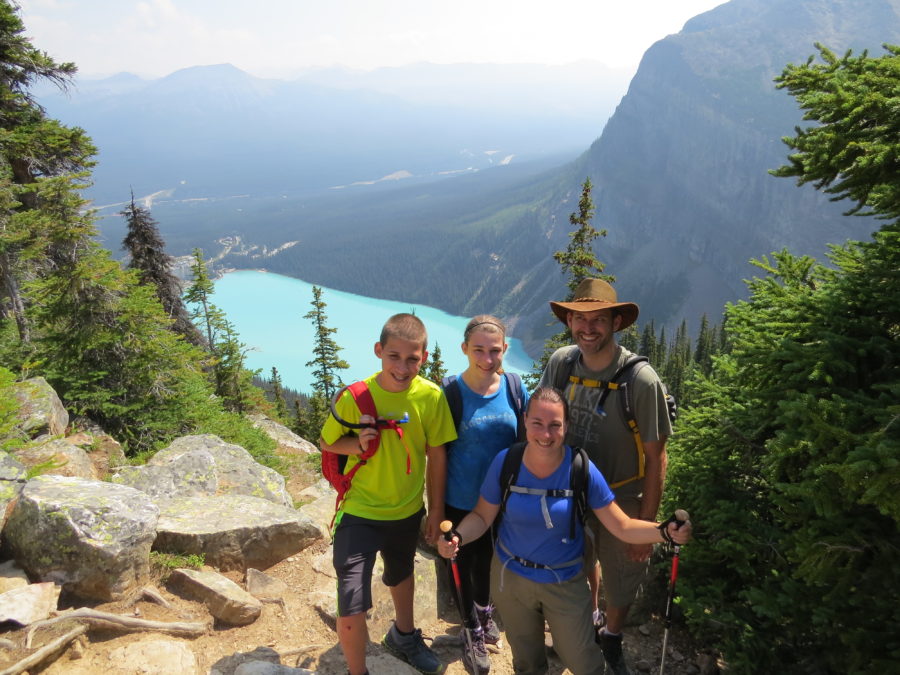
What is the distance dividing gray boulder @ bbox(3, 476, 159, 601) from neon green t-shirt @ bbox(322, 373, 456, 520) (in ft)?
7.84

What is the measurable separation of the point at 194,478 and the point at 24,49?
12997mm

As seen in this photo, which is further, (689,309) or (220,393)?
(689,309)

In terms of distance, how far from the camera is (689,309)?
498 ft

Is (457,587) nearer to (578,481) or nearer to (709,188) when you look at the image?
(578,481)

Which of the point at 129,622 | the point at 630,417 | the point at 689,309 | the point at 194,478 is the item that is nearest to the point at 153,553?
the point at 129,622

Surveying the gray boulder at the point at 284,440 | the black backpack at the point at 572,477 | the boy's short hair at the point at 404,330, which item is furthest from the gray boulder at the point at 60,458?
the gray boulder at the point at 284,440

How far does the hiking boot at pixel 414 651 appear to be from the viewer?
4.28 m

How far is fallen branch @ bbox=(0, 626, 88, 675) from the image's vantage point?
3.51 metres

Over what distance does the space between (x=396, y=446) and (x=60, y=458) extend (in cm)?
562

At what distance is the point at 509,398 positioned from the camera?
4.04m

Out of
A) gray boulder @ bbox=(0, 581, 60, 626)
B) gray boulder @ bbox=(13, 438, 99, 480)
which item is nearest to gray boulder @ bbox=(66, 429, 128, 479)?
gray boulder @ bbox=(13, 438, 99, 480)

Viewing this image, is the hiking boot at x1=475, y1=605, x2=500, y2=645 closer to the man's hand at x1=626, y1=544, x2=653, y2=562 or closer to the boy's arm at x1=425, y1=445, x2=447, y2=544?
the boy's arm at x1=425, y1=445, x2=447, y2=544

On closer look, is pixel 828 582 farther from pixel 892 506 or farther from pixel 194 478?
pixel 194 478

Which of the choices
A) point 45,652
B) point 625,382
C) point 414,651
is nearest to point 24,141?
point 45,652
